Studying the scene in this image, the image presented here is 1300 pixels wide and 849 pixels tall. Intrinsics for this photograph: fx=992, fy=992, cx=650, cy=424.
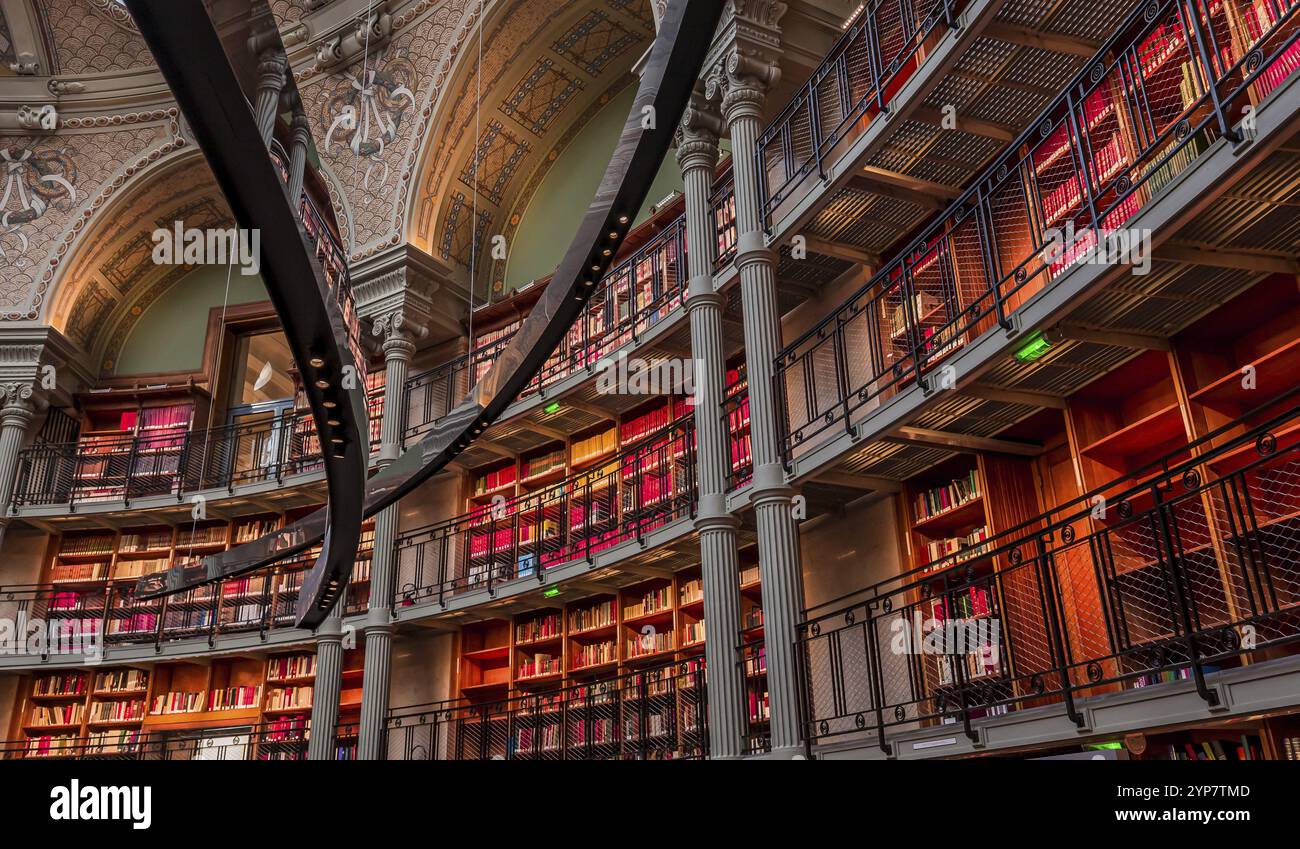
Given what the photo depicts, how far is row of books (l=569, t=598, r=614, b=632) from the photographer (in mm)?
9560

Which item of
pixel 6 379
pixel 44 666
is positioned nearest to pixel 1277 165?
pixel 44 666

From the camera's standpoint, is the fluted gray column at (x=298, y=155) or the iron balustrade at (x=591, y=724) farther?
the iron balustrade at (x=591, y=724)

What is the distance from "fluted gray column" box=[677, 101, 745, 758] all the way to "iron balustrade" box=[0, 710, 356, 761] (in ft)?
17.6

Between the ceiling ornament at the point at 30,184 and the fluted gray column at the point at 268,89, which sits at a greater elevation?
the ceiling ornament at the point at 30,184

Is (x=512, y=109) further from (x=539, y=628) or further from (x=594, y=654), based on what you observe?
(x=594, y=654)

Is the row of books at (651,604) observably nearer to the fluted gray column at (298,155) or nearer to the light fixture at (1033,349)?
the light fixture at (1033,349)

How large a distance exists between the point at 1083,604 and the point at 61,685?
38.7 feet

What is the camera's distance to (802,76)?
812 cm

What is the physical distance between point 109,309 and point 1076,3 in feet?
43.1

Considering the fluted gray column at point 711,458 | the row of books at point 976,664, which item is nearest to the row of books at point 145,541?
the fluted gray column at point 711,458

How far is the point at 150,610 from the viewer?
464 inches

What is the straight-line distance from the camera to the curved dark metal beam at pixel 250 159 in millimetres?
1882

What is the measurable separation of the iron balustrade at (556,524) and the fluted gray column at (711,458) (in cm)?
62
